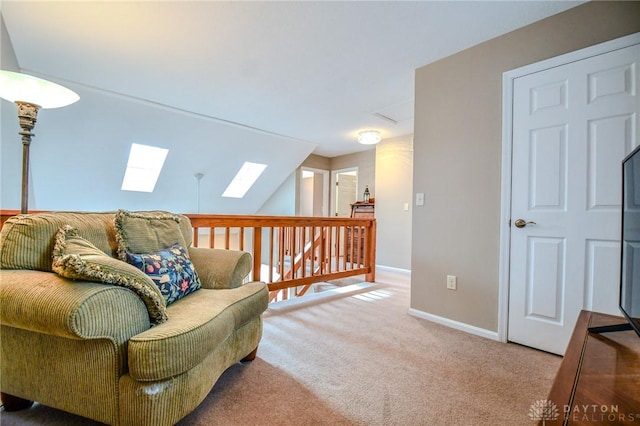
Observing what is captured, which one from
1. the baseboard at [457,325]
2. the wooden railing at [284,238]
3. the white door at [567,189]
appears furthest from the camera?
the wooden railing at [284,238]

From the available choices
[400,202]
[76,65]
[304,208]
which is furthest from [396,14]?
[304,208]

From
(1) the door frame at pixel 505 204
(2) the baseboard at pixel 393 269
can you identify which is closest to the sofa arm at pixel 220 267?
(1) the door frame at pixel 505 204

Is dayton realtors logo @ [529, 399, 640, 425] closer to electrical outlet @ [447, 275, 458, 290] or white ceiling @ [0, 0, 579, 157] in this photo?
electrical outlet @ [447, 275, 458, 290]

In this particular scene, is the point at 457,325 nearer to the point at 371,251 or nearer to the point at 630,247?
the point at 630,247

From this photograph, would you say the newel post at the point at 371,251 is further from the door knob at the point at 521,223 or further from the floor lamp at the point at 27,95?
the floor lamp at the point at 27,95

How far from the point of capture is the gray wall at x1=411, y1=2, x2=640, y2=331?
2.04 meters

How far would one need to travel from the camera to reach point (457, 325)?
2365mm

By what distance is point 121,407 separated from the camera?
40.6 inches

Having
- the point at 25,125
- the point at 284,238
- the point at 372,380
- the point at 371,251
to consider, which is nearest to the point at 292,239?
the point at 284,238

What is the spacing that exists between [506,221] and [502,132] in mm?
665

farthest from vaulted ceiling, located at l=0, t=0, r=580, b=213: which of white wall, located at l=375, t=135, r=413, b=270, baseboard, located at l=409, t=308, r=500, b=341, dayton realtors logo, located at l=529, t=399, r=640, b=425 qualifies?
baseboard, located at l=409, t=308, r=500, b=341

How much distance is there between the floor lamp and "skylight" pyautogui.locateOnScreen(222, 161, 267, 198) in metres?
4.09

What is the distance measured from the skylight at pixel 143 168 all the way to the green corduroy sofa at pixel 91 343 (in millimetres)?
3710

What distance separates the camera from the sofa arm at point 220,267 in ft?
5.83
